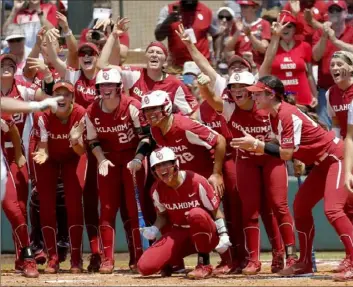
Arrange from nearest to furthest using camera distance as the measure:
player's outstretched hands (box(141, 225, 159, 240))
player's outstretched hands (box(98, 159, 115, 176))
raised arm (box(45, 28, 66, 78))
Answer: player's outstretched hands (box(141, 225, 159, 240))
player's outstretched hands (box(98, 159, 115, 176))
raised arm (box(45, 28, 66, 78))

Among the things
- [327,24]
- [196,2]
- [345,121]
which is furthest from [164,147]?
[196,2]

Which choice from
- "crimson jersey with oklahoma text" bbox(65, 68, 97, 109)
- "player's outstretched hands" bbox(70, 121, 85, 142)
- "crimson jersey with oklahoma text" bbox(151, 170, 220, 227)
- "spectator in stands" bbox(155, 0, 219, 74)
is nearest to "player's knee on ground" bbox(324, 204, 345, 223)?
"crimson jersey with oklahoma text" bbox(151, 170, 220, 227)

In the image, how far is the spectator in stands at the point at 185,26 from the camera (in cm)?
1496

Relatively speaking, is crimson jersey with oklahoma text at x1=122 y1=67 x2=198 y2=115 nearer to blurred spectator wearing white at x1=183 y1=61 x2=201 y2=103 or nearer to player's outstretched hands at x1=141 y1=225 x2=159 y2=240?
player's outstretched hands at x1=141 y1=225 x2=159 y2=240

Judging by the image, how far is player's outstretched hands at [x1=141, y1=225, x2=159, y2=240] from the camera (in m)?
10.5

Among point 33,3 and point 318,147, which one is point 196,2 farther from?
point 318,147

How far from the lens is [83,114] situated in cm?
1141

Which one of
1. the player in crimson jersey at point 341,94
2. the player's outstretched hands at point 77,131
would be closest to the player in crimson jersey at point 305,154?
the player in crimson jersey at point 341,94

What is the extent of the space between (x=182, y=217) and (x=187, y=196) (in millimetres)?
250

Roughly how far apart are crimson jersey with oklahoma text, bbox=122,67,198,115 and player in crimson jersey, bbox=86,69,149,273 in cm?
35

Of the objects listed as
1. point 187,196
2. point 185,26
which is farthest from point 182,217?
point 185,26

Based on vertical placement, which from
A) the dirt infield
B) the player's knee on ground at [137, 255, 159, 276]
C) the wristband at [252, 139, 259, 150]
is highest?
the wristband at [252, 139, 259, 150]

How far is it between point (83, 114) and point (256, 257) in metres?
2.36

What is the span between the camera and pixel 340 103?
10.8 metres
